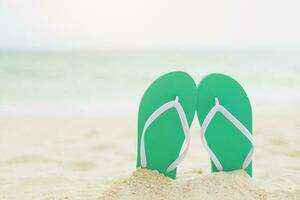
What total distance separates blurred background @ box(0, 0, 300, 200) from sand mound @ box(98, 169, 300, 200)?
15cm

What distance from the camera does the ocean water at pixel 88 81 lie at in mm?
3579

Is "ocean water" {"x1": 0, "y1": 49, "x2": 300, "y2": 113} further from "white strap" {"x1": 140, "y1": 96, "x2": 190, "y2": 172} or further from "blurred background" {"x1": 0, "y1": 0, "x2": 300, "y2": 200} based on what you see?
"white strap" {"x1": 140, "y1": 96, "x2": 190, "y2": 172}

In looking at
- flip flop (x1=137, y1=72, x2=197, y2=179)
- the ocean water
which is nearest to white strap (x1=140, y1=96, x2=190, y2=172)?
flip flop (x1=137, y1=72, x2=197, y2=179)

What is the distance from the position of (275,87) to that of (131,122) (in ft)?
8.78

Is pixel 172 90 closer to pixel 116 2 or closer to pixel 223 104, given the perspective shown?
pixel 223 104

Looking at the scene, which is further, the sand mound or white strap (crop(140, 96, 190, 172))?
white strap (crop(140, 96, 190, 172))

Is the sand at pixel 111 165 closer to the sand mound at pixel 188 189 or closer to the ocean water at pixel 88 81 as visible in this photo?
the sand mound at pixel 188 189

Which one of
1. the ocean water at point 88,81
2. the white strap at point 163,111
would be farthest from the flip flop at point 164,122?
the ocean water at point 88,81

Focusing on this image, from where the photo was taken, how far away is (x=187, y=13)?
9398 millimetres

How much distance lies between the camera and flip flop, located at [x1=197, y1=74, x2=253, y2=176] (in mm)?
1209

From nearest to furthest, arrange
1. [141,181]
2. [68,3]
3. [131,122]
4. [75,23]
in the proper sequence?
1. [141,181]
2. [131,122]
3. [68,3]
4. [75,23]

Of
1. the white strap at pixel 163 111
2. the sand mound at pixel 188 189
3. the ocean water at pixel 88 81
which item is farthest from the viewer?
the ocean water at pixel 88 81

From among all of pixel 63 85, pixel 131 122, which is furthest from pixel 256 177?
pixel 63 85

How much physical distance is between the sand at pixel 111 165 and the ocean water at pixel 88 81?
2.93 feet
